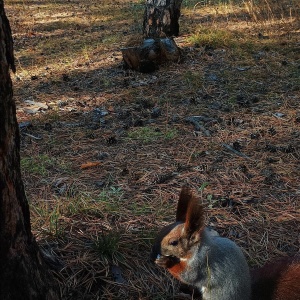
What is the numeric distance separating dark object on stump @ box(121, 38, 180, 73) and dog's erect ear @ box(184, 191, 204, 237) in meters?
3.74

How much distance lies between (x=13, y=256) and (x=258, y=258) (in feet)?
3.98

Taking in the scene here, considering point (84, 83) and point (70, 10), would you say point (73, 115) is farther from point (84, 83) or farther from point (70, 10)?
point (70, 10)

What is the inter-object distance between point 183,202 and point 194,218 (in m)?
0.09

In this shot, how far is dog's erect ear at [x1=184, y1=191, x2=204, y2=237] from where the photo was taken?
62.2 inches

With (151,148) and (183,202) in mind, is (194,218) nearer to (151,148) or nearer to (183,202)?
(183,202)

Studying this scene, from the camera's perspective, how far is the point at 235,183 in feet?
9.02

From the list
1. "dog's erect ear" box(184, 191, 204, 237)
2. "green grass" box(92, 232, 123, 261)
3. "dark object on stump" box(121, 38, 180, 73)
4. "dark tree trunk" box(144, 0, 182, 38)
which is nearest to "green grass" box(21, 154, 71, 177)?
"green grass" box(92, 232, 123, 261)

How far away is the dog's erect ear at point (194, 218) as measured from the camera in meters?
1.58

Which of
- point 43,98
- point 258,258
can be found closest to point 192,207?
point 258,258

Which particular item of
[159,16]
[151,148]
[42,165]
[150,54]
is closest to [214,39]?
[159,16]

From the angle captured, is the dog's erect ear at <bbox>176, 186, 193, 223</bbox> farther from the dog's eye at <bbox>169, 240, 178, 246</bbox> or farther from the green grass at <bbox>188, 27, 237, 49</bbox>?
the green grass at <bbox>188, 27, 237, 49</bbox>

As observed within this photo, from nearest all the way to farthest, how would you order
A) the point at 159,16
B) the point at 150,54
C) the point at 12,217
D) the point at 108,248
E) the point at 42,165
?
the point at 12,217 < the point at 108,248 < the point at 42,165 < the point at 150,54 < the point at 159,16

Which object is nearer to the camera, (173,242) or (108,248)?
(173,242)

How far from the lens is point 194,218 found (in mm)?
1611
